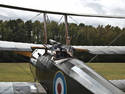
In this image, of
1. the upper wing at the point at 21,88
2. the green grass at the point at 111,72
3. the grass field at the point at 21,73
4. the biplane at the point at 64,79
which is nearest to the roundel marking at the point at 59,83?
the biplane at the point at 64,79

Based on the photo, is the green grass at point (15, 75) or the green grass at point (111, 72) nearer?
the green grass at point (15, 75)

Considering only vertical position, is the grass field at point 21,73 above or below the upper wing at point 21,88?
below

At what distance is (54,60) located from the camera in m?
5.02

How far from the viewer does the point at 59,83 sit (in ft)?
14.5

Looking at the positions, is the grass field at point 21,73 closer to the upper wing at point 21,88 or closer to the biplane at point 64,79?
the upper wing at point 21,88

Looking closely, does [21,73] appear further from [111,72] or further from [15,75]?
[111,72]

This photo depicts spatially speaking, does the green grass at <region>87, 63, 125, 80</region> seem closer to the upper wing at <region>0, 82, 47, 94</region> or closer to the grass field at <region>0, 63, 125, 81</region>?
the grass field at <region>0, 63, 125, 81</region>

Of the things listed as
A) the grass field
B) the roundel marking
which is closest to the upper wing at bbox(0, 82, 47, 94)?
the roundel marking

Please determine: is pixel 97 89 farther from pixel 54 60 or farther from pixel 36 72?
pixel 36 72

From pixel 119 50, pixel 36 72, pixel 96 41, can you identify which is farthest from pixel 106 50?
pixel 96 41

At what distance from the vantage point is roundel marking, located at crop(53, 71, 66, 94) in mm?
4223

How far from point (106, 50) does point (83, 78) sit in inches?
212

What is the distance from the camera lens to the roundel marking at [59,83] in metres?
4.22

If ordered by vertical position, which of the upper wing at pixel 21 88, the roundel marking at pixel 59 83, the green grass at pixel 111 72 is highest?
the roundel marking at pixel 59 83
